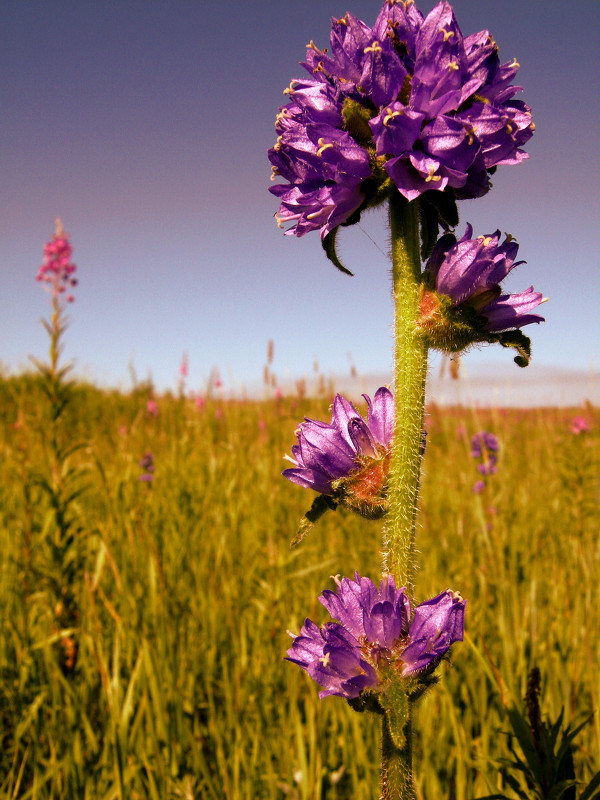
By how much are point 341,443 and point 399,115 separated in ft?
2.38

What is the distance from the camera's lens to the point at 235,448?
572 cm

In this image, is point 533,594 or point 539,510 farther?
point 539,510

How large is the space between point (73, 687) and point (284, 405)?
5508mm

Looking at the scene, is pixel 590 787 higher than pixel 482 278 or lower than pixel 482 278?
lower

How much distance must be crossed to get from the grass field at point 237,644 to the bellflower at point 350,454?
28.8 inches

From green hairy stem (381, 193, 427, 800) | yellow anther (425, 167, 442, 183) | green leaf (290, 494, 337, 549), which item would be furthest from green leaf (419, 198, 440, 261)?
green leaf (290, 494, 337, 549)

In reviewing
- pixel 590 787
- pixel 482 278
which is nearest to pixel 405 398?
pixel 482 278

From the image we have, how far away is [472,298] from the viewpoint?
125 centimetres

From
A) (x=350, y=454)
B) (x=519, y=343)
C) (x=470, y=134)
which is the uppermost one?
(x=470, y=134)

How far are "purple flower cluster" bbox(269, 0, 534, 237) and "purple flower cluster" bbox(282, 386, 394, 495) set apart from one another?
45 centimetres

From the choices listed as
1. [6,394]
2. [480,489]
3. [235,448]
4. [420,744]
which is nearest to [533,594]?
[420,744]

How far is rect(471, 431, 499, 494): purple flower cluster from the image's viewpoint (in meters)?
4.12

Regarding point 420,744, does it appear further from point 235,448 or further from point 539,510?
point 235,448

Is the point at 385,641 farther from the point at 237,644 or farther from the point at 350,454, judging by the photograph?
the point at 237,644
